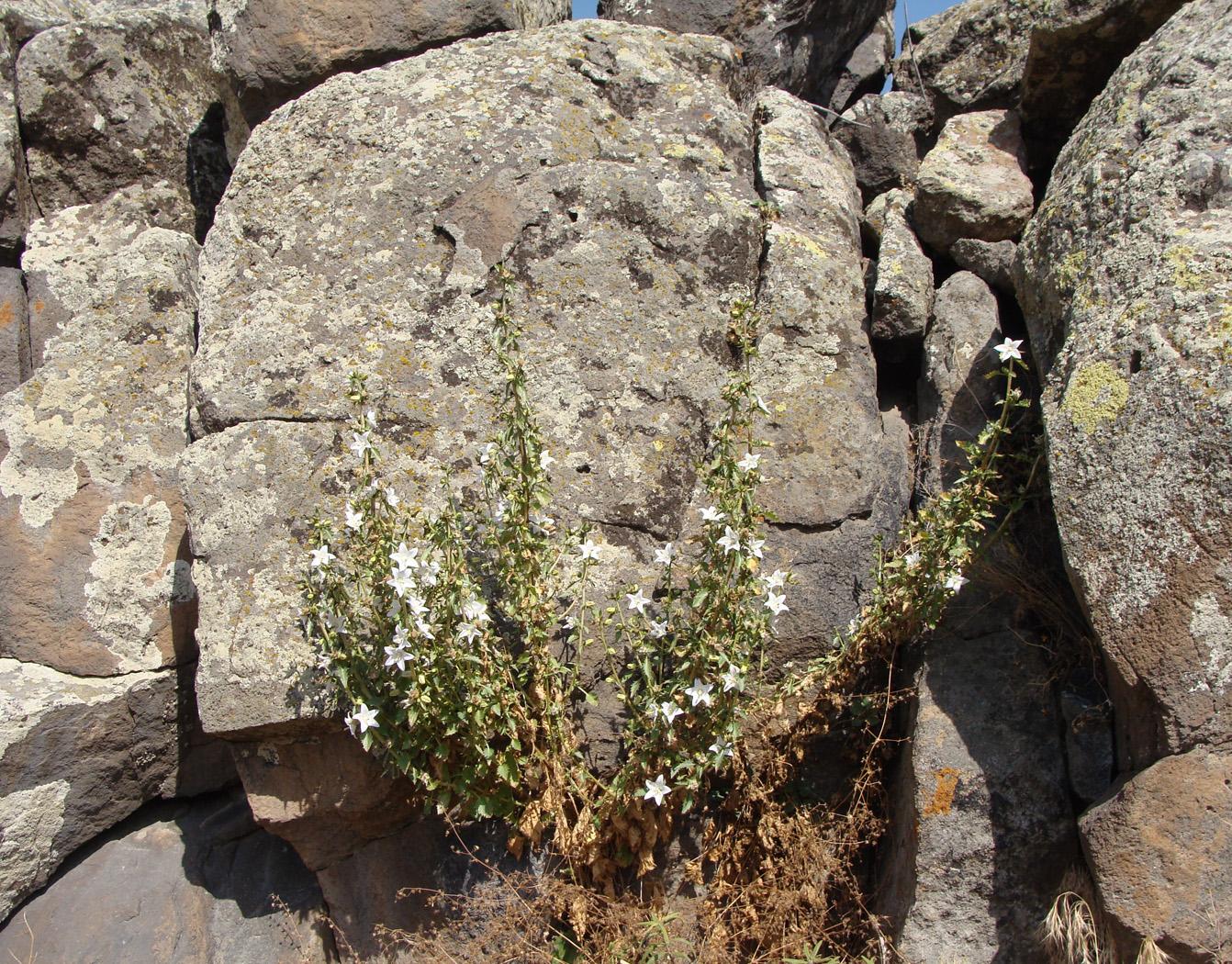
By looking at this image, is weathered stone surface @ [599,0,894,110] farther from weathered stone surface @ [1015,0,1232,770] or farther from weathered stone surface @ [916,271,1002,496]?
weathered stone surface @ [1015,0,1232,770]

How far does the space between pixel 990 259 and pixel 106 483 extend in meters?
3.53

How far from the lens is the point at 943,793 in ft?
10.4

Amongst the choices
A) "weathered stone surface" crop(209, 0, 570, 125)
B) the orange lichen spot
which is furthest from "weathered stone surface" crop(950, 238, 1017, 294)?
"weathered stone surface" crop(209, 0, 570, 125)

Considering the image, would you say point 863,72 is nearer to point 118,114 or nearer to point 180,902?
point 118,114

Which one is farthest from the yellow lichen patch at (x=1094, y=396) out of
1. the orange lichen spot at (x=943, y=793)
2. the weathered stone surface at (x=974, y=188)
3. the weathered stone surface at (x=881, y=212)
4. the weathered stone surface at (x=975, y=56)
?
the weathered stone surface at (x=975, y=56)

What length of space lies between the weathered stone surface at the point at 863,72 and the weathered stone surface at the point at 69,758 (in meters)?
4.24

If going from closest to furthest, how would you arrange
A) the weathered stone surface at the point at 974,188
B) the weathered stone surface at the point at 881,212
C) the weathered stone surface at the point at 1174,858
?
the weathered stone surface at the point at 1174,858 < the weathered stone surface at the point at 974,188 < the weathered stone surface at the point at 881,212

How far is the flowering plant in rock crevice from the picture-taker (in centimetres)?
304

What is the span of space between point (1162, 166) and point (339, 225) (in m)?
2.77

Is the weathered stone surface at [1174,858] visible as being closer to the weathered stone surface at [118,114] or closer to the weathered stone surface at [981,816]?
the weathered stone surface at [981,816]

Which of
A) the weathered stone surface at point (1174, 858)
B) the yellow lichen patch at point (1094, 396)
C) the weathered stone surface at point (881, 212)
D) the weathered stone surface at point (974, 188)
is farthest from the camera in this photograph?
the weathered stone surface at point (881, 212)

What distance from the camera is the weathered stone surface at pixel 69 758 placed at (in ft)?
11.7

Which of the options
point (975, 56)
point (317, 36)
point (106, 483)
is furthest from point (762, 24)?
point (106, 483)

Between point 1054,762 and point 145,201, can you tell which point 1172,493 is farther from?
point 145,201
